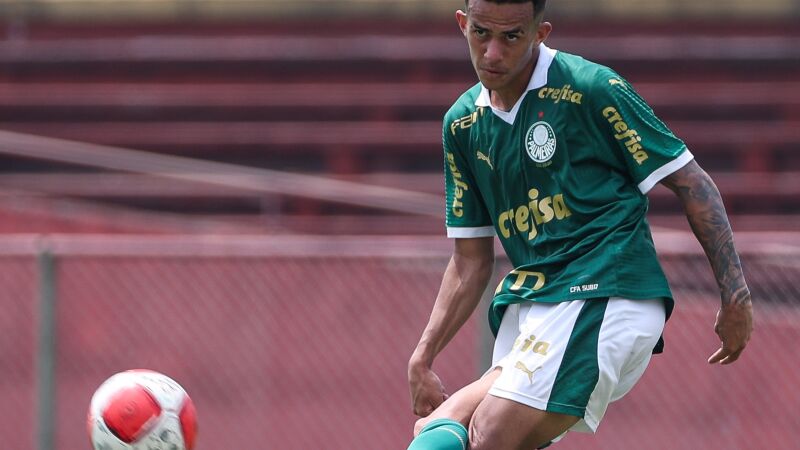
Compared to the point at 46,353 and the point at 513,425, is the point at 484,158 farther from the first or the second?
the point at 46,353

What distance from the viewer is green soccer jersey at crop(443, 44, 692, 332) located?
3779mm

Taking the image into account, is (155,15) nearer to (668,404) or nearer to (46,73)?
(46,73)

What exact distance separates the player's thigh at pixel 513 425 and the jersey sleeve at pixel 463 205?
0.69 m

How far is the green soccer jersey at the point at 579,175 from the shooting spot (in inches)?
149

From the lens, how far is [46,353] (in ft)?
24.4

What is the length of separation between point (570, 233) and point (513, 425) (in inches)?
23.5

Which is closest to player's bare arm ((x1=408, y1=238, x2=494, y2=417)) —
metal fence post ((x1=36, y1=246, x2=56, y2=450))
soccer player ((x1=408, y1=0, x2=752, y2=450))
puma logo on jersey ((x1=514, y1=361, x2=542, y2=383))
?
soccer player ((x1=408, y1=0, x2=752, y2=450))

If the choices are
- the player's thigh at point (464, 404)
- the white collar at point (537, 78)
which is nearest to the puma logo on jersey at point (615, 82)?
the white collar at point (537, 78)

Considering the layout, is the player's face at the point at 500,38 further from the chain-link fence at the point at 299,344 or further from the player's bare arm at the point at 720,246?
the chain-link fence at the point at 299,344

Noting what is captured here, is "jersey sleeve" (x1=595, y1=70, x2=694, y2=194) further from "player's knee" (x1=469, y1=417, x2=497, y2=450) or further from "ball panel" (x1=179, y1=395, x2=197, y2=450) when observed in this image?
"ball panel" (x1=179, y1=395, x2=197, y2=450)

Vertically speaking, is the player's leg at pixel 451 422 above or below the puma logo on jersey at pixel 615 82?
below

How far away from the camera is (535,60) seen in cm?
396

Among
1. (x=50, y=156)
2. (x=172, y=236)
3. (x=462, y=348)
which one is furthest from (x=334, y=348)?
(x=50, y=156)

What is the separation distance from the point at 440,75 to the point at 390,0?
3.23 ft
